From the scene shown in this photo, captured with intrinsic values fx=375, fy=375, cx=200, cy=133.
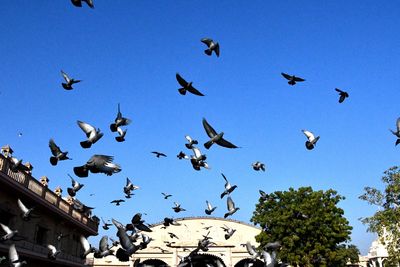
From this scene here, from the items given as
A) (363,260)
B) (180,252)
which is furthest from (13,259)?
(363,260)

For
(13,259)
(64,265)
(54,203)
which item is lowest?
(13,259)

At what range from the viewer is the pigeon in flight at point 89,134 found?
8.77m

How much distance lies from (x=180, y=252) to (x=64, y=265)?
64.5 feet

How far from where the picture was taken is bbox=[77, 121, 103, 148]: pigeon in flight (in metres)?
8.77

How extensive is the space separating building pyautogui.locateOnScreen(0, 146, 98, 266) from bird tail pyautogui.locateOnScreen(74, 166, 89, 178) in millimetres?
8862

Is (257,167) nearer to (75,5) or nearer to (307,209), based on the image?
(75,5)

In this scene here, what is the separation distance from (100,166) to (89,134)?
3.17 ft

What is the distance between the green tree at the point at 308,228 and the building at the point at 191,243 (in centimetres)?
657

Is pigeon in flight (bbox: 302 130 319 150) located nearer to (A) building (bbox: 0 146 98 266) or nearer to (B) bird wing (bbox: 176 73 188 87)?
(B) bird wing (bbox: 176 73 188 87)

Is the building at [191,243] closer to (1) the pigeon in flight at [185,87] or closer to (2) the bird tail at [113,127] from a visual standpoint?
(2) the bird tail at [113,127]

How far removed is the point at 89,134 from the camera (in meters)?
8.93

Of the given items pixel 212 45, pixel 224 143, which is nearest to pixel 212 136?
pixel 224 143

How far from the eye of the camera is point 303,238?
36094mm

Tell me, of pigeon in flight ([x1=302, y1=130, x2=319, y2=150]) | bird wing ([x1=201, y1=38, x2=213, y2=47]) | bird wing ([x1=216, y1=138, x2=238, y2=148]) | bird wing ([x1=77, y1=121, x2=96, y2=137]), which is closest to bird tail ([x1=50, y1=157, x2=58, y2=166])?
bird wing ([x1=77, y1=121, x2=96, y2=137])
